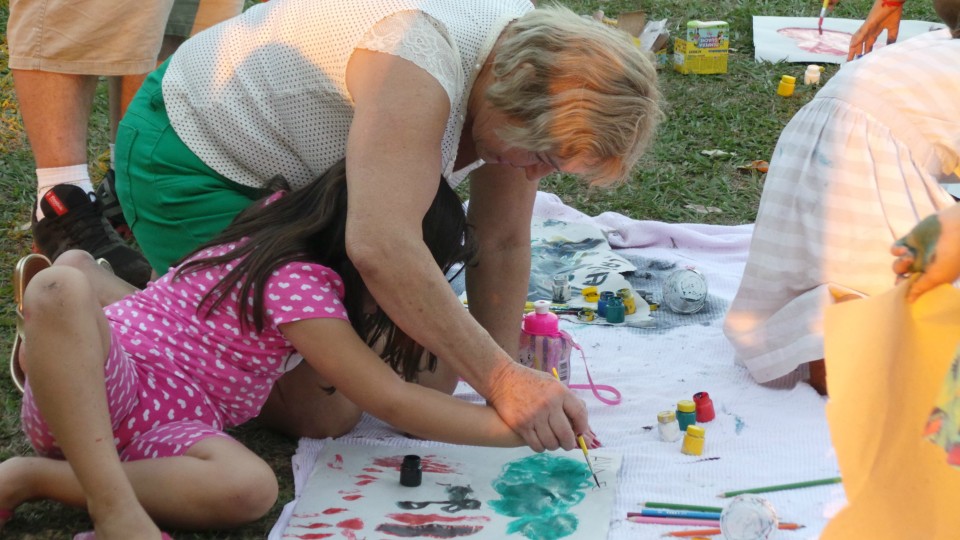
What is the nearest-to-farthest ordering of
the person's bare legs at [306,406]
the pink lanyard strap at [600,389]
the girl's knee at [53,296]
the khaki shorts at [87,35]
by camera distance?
the girl's knee at [53,296]
the person's bare legs at [306,406]
the pink lanyard strap at [600,389]
the khaki shorts at [87,35]

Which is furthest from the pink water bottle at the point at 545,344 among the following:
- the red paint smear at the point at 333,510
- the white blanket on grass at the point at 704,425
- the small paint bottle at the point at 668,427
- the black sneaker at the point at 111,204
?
the black sneaker at the point at 111,204

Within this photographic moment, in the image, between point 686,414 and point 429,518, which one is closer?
point 429,518

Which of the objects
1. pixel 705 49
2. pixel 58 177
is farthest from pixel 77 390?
pixel 705 49

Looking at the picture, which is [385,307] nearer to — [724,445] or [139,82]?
[724,445]

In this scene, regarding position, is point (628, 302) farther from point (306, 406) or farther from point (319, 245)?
point (319, 245)

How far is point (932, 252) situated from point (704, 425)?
114 cm

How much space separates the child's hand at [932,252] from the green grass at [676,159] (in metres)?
1.26

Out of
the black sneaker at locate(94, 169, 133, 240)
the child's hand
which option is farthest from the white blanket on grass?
the black sneaker at locate(94, 169, 133, 240)

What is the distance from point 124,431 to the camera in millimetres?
2002

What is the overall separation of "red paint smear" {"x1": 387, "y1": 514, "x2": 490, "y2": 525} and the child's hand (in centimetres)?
94

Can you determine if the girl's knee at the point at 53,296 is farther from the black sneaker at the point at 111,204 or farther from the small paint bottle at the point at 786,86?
the small paint bottle at the point at 786,86

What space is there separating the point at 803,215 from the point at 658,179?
60.2 inches

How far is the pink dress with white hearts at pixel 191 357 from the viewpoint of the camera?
6.49 feet

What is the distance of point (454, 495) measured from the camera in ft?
7.14
